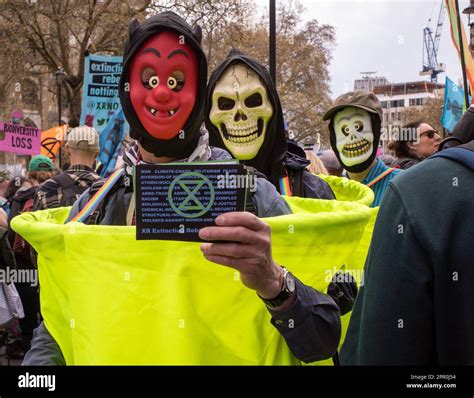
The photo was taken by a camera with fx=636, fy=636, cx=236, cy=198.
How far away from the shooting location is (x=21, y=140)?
10.2 m

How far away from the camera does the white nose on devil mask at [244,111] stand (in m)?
3.63

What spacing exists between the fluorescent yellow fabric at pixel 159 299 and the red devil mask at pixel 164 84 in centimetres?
65

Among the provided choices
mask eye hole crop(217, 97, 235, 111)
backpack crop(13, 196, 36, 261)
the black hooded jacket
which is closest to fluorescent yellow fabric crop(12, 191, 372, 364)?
the black hooded jacket

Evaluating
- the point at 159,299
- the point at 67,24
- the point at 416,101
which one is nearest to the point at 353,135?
the point at 159,299

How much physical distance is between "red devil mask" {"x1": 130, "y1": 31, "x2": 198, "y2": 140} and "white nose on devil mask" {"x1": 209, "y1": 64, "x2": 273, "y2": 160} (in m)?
1.37


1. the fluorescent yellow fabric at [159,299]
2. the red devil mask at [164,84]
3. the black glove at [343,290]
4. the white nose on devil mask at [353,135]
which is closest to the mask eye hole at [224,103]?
the red devil mask at [164,84]

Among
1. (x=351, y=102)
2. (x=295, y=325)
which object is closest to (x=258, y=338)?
(x=295, y=325)

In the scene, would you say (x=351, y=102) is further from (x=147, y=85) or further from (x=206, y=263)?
(x=206, y=263)

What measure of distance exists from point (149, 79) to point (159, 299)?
0.93 meters

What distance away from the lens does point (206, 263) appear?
5.42 ft

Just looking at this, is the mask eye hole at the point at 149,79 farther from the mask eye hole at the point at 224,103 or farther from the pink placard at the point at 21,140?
the pink placard at the point at 21,140

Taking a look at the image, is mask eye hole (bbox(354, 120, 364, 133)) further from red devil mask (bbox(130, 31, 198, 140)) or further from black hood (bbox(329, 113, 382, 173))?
red devil mask (bbox(130, 31, 198, 140))

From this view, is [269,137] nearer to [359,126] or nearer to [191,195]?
[359,126]

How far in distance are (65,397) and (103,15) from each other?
1856cm
